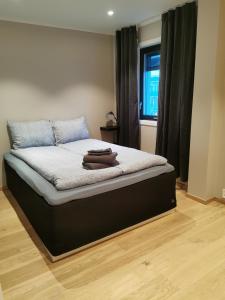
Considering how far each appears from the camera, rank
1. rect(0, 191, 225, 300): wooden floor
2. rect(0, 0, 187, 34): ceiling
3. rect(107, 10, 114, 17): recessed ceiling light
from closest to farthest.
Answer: rect(0, 191, 225, 300): wooden floor, rect(0, 0, 187, 34): ceiling, rect(107, 10, 114, 17): recessed ceiling light

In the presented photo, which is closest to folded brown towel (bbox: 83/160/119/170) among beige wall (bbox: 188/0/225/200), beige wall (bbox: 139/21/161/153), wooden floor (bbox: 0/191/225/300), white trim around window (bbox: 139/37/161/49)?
wooden floor (bbox: 0/191/225/300)

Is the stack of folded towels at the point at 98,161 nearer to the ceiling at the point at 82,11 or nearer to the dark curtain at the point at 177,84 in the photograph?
the dark curtain at the point at 177,84

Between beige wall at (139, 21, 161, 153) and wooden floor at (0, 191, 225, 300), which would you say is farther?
beige wall at (139, 21, 161, 153)

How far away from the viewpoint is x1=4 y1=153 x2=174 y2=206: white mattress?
1.89 metres

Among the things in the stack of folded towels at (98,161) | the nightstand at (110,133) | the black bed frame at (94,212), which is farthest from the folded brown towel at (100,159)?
the nightstand at (110,133)

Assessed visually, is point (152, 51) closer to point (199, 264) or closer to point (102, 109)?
point (102, 109)

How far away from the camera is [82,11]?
295 centimetres

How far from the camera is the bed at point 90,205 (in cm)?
189

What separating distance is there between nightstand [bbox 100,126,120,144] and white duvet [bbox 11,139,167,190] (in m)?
0.91

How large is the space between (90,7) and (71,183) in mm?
2209

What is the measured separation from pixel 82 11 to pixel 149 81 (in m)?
1.47

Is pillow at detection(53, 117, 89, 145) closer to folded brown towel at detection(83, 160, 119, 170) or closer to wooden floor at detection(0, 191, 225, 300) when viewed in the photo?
folded brown towel at detection(83, 160, 119, 170)

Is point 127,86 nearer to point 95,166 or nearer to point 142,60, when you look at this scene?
point 142,60

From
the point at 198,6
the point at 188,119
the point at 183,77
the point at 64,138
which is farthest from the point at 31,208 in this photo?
the point at 198,6
